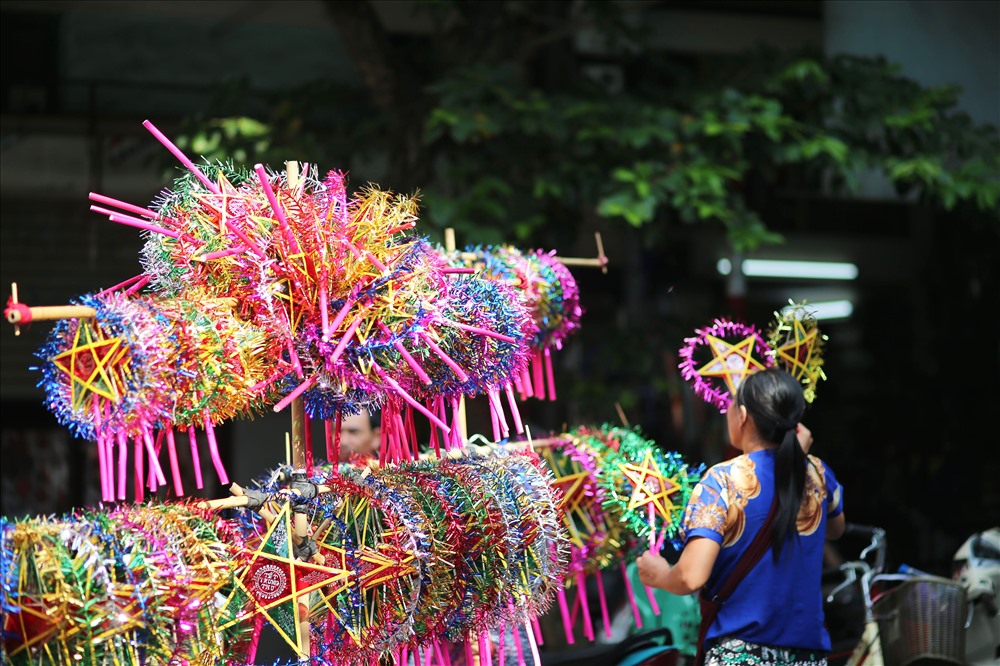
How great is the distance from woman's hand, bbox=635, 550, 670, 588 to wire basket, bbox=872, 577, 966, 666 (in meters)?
1.48

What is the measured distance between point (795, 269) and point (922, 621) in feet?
8.48

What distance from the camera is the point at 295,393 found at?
A: 189 centimetres

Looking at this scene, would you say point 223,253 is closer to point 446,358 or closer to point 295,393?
point 295,393

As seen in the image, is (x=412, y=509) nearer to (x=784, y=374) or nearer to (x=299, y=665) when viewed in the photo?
(x=299, y=665)

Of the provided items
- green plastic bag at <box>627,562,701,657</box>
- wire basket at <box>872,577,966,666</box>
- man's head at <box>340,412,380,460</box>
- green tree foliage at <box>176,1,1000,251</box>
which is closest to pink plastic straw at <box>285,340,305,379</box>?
man's head at <box>340,412,380,460</box>

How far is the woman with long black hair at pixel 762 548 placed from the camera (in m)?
2.37

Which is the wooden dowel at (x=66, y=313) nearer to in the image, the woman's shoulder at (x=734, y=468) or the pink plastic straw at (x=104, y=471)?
the pink plastic straw at (x=104, y=471)

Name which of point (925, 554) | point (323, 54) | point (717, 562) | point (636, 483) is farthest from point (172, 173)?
point (925, 554)

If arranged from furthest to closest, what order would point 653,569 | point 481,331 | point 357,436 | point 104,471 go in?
1. point 357,436
2. point 653,569
3. point 481,331
4. point 104,471

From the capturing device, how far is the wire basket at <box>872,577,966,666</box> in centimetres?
362

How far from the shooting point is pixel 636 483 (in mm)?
2611

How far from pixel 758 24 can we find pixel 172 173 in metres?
2.82

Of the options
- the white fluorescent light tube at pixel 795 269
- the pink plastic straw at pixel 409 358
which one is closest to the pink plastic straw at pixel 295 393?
the pink plastic straw at pixel 409 358

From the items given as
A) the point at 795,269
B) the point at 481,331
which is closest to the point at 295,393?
the point at 481,331
